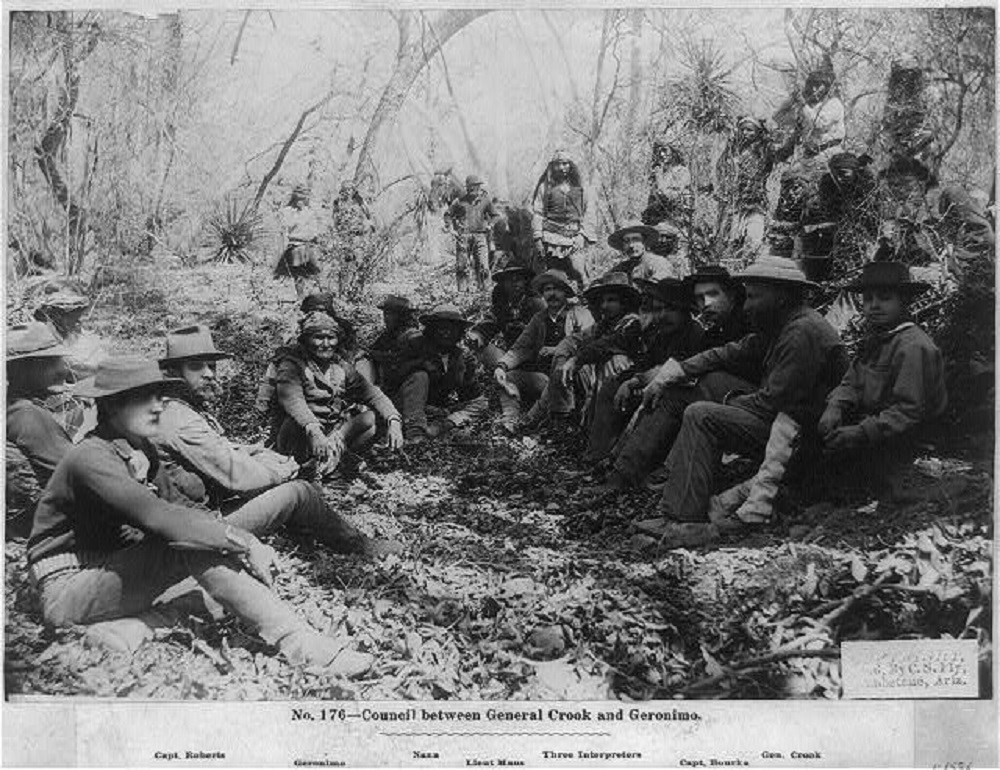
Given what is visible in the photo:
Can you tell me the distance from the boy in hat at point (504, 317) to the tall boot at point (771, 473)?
1684 millimetres

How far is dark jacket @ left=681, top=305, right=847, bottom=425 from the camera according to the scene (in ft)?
18.6

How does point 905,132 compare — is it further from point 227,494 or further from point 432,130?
point 227,494

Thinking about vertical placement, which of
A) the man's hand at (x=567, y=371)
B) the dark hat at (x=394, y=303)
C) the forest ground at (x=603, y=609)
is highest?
the dark hat at (x=394, y=303)

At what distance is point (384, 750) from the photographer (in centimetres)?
581

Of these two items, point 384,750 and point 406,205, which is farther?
point 406,205

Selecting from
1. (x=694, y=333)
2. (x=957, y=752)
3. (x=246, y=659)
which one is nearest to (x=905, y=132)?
(x=694, y=333)

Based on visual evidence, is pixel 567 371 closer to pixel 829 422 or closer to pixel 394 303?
pixel 394 303

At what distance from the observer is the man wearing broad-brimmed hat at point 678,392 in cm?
586

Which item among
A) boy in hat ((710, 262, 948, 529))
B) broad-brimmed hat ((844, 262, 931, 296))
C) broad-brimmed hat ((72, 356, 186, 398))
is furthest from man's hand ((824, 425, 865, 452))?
broad-brimmed hat ((72, 356, 186, 398))

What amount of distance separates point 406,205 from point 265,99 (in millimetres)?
1134

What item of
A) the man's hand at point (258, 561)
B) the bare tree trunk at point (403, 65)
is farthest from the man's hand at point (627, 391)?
the man's hand at point (258, 561)

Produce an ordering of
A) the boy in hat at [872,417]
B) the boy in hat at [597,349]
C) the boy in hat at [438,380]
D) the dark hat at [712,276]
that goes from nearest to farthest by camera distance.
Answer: the boy in hat at [872,417] < the dark hat at [712,276] < the boy in hat at [597,349] < the boy in hat at [438,380]

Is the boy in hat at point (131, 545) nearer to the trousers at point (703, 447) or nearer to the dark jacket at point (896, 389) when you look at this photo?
the trousers at point (703, 447)

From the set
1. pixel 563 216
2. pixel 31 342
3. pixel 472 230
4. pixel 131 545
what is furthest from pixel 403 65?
pixel 131 545
